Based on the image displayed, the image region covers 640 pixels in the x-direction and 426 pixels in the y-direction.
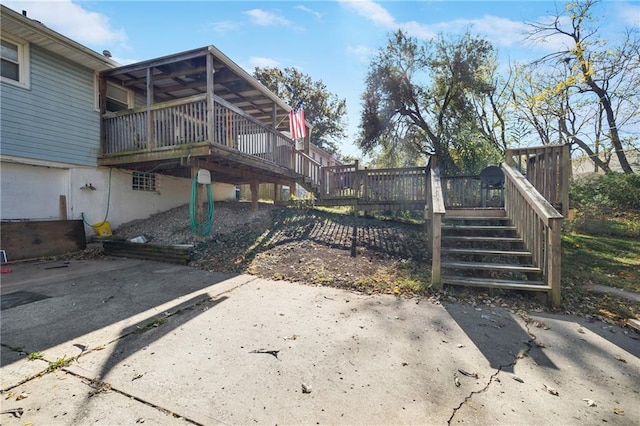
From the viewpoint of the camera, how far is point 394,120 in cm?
1310

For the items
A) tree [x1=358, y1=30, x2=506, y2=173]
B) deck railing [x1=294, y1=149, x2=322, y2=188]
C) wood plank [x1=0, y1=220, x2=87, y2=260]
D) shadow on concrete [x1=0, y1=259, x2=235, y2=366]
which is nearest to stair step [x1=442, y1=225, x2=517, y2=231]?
shadow on concrete [x1=0, y1=259, x2=235, y2=366]

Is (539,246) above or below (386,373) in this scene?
above

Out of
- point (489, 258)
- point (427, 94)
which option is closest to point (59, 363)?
point (489, 258)

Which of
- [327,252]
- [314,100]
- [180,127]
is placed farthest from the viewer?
[314,100]

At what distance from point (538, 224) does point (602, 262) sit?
3.38 metres

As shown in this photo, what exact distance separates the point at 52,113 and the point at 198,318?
7.14 m

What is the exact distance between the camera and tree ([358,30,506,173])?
11484 mm

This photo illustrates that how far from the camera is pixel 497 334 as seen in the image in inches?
114

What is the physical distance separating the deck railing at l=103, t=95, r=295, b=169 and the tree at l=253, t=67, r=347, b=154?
679 inches

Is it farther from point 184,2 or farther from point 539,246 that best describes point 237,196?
point 539,246

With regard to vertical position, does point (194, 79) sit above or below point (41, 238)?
above

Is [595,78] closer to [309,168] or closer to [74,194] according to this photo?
[309,168]

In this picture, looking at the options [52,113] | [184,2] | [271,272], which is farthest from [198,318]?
[184,2]

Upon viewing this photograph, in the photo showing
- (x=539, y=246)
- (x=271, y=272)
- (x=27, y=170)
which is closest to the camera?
(x=539, y=246)
